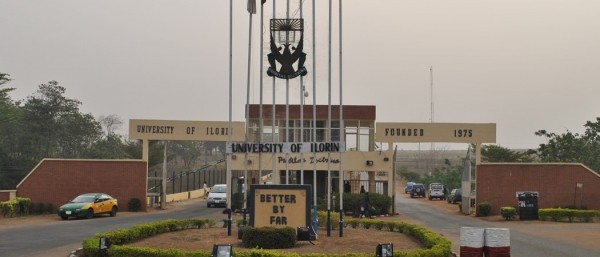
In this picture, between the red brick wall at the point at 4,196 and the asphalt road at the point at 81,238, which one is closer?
the asphalt road at the point at 81,238

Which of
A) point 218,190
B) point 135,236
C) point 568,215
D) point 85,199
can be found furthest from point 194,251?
point 218,190

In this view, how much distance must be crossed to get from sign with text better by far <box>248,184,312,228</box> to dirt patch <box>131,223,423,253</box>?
0.72 meters

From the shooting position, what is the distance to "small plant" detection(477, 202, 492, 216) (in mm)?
39844

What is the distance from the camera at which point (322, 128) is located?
43.8 meters

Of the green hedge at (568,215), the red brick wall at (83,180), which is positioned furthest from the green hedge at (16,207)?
the green hedge at (568,215)

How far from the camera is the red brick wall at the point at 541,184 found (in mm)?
40250

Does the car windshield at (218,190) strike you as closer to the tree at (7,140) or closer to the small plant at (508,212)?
the tree at (7,140)

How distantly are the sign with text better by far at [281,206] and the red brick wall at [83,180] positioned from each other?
2256cm

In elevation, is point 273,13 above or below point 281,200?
above

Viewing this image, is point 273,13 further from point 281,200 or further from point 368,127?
point 368,127

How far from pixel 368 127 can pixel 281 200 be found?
24582 mm

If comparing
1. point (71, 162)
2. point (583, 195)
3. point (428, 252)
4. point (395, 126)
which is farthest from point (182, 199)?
point (428, 252)

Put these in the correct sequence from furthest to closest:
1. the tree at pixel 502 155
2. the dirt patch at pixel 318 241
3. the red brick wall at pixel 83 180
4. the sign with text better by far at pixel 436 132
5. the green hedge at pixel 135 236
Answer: the tree at pixel 502 155 < the sign with text better by far at pixel 436 132 < the red brick wall at pixel 83 180 < the dirt patch at pixel 318 241 < the green hedge at pixel 135 236

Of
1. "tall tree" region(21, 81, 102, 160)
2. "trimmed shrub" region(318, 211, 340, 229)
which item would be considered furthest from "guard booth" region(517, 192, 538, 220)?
"tall tree" region(21, 81, 102, 160)
